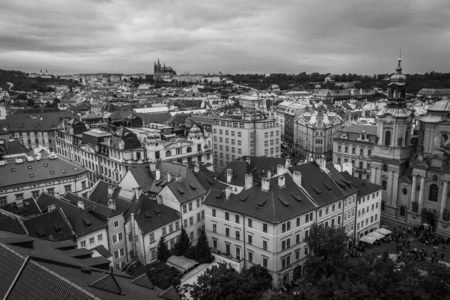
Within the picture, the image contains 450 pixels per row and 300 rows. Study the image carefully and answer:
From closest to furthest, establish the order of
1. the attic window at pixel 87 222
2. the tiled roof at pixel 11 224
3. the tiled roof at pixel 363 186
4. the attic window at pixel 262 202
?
the tiled roof at pixel 11 224 < the attic window at pixel 87 222 < the attic window at pixel 262 202 < the tiled roof at pixel 363 186

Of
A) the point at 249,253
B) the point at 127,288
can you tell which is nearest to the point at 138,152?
the point at 249,253

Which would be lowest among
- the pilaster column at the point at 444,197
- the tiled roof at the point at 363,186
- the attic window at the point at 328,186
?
the pilaster column at the point at 444,197

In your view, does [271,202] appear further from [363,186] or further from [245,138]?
[245,138]

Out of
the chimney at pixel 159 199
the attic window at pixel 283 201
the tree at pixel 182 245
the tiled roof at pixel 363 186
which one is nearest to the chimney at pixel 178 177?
the chimney at pixel 159 199

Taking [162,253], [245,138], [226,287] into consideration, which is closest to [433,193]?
[245,138]

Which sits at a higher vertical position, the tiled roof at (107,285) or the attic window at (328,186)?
the tiled roof at (107,285)

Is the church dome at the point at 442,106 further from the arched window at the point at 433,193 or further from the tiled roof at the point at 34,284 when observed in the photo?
the tiled roof at the point at 34,284
